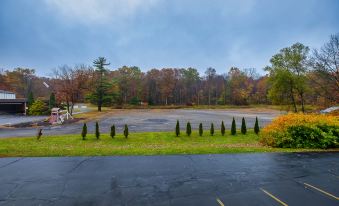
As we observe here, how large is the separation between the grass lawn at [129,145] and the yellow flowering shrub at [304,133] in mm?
1130

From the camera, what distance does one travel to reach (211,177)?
711cm

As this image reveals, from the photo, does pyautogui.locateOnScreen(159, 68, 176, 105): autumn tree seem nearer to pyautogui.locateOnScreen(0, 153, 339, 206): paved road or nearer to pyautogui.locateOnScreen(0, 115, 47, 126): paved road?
pyautogui.locateOnScreen(0, 115, 47, 126): paved road

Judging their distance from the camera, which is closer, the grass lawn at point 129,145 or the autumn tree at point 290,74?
the grass lawn at point 129,145

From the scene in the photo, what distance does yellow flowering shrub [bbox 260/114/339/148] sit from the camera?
41.2 feet

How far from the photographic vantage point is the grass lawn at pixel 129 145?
10789 mm

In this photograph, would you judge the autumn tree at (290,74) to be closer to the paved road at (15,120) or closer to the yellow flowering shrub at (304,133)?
the yellow flowering shrub at (304,133)

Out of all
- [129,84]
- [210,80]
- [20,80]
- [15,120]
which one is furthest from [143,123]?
[20,80]

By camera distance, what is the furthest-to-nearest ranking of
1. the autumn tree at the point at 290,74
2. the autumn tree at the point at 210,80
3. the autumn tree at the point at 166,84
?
the autumn tree at the point at 210,80 < the autumn tree at the point at 166,84 < the autumn tree at the point at 290,74

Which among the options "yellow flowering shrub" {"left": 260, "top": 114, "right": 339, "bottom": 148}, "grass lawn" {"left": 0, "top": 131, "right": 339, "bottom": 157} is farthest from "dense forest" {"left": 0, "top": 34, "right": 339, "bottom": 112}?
"yellow flowering shrub" {"left": 260, "top": 114, "right": 339, "bottom": 148}

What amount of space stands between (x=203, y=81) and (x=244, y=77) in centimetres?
1673

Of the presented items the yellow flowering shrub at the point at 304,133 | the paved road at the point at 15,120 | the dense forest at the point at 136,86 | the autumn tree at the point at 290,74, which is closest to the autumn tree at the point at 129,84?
the dense forest at the point at 136,86

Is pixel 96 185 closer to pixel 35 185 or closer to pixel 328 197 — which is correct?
pixel 35 185

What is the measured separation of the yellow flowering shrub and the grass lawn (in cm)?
113

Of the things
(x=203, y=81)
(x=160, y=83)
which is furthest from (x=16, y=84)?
(x=203, y=81)
